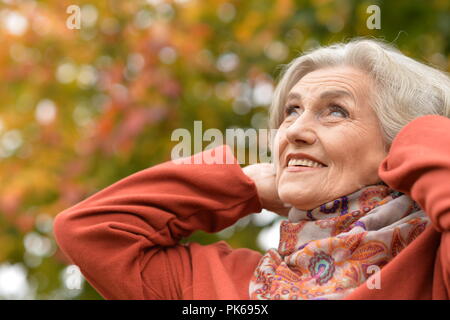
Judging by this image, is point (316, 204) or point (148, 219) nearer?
point (316, 204)

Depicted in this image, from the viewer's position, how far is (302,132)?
2.00m

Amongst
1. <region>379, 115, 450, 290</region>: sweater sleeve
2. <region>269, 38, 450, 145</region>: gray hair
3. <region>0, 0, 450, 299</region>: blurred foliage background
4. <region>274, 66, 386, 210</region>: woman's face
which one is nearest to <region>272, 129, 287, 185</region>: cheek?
<region>274, 66, 386, 210</region>: woman's face

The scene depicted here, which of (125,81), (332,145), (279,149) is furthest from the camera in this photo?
(125,81)

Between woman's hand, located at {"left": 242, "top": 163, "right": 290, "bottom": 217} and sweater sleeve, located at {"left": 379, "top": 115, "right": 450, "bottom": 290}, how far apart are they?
0.49m

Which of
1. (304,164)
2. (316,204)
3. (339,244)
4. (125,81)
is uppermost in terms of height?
(125,81)

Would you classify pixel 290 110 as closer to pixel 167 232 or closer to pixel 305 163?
pixel 305 163

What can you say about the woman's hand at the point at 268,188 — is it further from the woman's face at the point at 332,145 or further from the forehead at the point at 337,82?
the forehead at the point at 337,82

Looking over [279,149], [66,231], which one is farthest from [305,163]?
[66,231]

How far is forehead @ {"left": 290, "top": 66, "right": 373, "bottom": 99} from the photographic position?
205 centimetres

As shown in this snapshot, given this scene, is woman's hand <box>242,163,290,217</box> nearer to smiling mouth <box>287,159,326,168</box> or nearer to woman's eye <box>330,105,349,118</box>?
smiling mouth <box>287,159,326,168</box>

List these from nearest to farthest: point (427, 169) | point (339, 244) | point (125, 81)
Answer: point (427, 169), point (339, 244), point (125, 81)

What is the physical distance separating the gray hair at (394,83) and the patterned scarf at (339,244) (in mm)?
223

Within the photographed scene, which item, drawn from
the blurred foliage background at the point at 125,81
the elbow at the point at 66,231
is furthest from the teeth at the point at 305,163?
the blurred foliage background at the point at 125,81

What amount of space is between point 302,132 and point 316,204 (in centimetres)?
22
